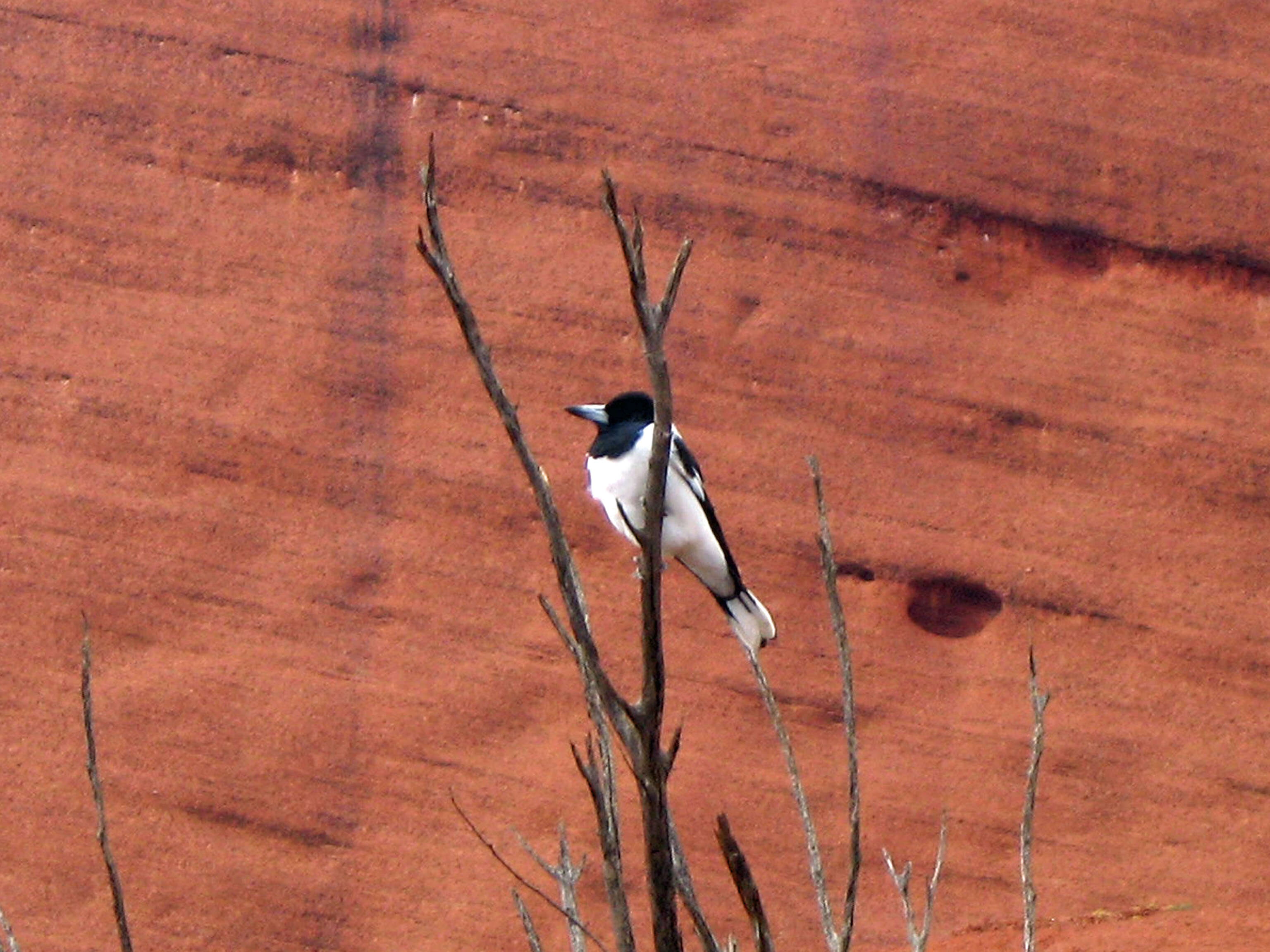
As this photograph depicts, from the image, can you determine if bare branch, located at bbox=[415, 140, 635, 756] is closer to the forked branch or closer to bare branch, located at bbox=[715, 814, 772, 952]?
the forked branch

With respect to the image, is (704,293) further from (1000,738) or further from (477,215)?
(1000,738)

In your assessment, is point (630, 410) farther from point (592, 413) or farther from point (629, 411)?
point (592, 413)

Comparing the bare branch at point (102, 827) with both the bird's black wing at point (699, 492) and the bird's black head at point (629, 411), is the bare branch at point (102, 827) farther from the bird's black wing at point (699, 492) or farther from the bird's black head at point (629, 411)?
the bird's black head at point (629, 411)

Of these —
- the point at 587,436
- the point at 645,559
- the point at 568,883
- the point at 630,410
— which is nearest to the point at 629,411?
the point at 630,410

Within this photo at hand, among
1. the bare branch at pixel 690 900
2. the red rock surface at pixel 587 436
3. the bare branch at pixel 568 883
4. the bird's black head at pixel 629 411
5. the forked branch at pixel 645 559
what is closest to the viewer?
the forked branch at pixel 645 559

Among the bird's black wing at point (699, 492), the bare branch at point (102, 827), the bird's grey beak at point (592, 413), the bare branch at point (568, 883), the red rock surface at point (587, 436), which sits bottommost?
the red rock surface at point (587, 436)

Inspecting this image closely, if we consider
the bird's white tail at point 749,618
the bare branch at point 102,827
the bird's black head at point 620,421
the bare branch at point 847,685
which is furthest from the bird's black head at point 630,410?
the bare branch at point 102,827

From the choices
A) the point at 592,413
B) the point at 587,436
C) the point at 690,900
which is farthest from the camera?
the point at 587,436
